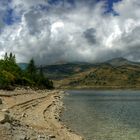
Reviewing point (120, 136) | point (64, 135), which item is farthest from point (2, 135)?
point (120, 136)

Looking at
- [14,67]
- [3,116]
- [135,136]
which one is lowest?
[135,136]

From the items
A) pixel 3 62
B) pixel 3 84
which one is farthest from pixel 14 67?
pixel 3 84

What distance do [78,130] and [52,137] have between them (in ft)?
43.7

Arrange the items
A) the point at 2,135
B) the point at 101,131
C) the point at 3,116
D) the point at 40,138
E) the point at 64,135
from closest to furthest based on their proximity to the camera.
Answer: the point at 2,135
the point at 40,138
the point at 3,116
the point at 64,135
the point at 101,131

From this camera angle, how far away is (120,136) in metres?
42.6

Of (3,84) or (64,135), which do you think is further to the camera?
(3,84)

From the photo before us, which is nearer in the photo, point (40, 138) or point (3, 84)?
point (40, 138)

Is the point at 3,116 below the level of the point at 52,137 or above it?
above

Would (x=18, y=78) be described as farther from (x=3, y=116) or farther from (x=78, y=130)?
(x=3, y=116)

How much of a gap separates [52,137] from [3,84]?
95635 mm

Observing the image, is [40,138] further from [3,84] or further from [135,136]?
[3,84]

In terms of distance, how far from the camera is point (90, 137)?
41.2m

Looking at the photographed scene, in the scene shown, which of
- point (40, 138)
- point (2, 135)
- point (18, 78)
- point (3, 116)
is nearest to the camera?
point (2, 135)

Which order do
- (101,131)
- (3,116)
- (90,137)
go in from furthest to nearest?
1. (101,131)
2. (90,137)
3. (3,116)
